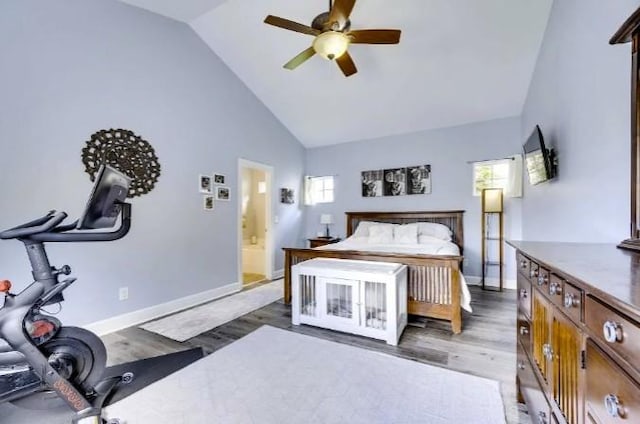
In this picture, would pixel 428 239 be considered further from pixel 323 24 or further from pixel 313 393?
pixel 323 24

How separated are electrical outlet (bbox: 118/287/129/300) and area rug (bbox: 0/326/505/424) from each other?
1.37m

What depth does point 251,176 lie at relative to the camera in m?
6.70

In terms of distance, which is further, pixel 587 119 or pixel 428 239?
pixel 428 239

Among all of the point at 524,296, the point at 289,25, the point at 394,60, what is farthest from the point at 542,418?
the point at 394,60

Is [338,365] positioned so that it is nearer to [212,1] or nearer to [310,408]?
[310,408]

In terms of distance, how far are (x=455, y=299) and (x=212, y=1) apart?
418 centimetres

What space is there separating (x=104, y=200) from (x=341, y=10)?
7.42 ft

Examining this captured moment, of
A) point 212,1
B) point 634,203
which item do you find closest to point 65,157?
point 212,1

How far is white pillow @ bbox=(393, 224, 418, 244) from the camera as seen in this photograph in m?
4.37

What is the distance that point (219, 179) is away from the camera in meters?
4.00

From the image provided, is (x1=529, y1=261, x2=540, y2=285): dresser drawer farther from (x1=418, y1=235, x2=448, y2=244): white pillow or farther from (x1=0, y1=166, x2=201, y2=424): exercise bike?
(x1=418, y1=235, x2=448, y2=244): white pillow

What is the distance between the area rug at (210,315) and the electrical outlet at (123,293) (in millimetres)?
360

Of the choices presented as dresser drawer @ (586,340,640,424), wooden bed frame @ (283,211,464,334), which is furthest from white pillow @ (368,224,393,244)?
dresser drawer @ (586,340,640,424)

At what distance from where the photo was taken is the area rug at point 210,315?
Result: 283 cm
